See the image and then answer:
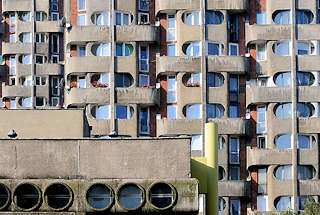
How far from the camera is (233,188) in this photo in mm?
64062

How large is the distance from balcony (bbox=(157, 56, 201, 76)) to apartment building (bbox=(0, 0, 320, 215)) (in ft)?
0.25

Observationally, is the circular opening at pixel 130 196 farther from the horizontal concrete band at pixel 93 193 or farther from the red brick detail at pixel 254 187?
the red brick detail at pixel 254 187

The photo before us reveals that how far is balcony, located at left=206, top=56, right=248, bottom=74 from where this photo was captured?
217 ft

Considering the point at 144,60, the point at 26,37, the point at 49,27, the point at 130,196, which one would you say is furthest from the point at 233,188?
the point at 26,37

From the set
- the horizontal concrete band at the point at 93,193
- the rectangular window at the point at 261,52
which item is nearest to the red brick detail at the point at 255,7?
the rectangular window at the point at 261,52

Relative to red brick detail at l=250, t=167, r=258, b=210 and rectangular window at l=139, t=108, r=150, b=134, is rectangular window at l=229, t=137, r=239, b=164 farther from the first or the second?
rectangular window at l=139, t=108, r=150, b=134

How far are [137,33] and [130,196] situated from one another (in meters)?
34.1

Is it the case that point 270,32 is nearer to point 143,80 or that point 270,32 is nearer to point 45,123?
point 143,80

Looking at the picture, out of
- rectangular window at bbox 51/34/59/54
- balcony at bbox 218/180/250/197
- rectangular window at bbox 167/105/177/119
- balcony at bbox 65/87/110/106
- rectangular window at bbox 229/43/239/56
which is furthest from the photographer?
rectangular window at bbox 51/34/59/54

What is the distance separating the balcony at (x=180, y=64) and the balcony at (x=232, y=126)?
14.4 ft

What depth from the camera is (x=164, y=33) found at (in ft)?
223

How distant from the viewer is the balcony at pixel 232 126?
6469 centimetres

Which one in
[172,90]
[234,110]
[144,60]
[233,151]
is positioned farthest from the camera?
[144,60]

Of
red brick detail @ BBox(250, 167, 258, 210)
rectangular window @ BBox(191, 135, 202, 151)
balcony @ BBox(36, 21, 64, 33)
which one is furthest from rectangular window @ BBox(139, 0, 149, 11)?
balcony @ BBox(36, 21, 64, 33)
